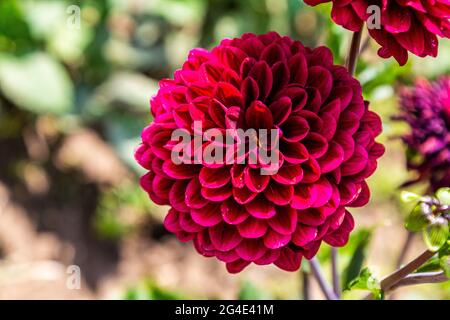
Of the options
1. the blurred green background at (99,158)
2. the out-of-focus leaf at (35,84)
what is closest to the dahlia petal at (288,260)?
the blurred green background at (99,158)

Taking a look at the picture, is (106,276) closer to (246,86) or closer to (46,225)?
(46,225)

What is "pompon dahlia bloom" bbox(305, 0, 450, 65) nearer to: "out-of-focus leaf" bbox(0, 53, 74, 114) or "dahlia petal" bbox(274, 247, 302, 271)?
"dahlia petal" bbox(274, 247, 302, 271)

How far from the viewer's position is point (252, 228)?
1.82ft

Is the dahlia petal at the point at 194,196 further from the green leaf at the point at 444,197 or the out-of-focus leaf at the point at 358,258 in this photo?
the out-of-focus leaf at the point at 358,258

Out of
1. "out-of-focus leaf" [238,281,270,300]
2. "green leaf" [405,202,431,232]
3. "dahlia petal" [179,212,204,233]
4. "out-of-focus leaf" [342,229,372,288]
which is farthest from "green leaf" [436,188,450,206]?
"out-of-focus leaf" [238,281,270,300]

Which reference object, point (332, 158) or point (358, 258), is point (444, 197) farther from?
point (358, 258)

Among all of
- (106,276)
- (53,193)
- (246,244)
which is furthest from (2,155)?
(246,244)

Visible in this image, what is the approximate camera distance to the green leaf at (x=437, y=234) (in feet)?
1.74

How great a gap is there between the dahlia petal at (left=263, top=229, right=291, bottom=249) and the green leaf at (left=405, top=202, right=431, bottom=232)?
0.36 ft

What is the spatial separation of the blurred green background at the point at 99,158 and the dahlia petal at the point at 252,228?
39.6 inches

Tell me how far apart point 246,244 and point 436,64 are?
5.53ft

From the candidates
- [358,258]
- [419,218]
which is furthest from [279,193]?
[358,258]

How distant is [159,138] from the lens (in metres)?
0.58

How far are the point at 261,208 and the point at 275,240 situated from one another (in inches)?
1.2
